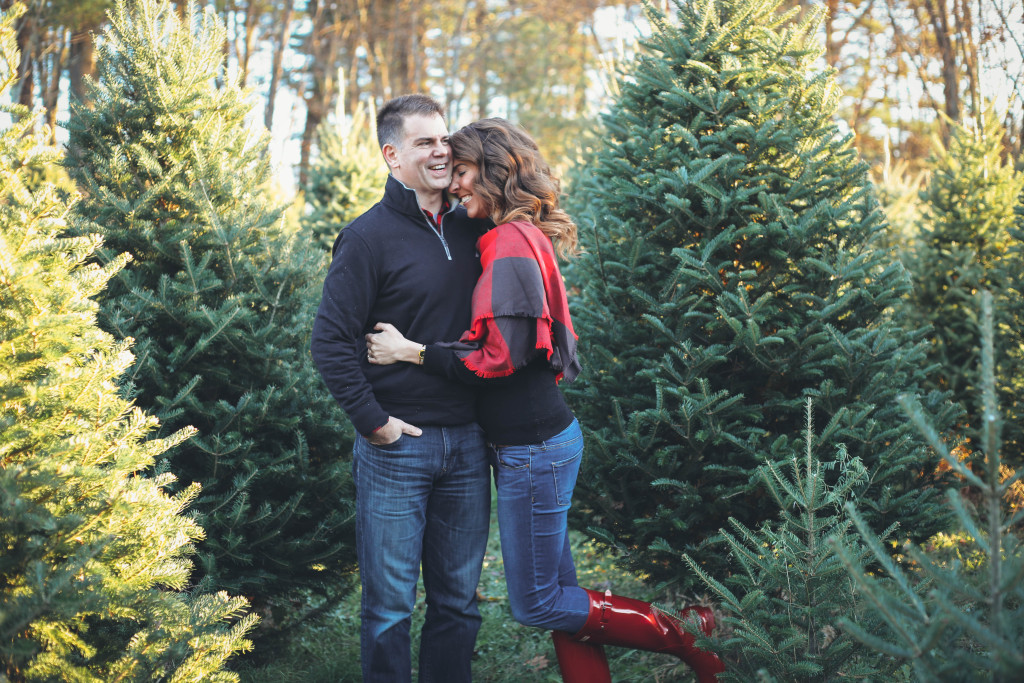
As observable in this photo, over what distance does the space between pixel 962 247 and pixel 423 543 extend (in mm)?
5660

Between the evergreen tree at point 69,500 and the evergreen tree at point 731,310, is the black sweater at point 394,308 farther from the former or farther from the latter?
the evergreen tree at point 731,310

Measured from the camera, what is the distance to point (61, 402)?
217 cm

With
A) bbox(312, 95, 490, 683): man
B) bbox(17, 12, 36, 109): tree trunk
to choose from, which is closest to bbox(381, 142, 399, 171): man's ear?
bbox(312, 95, 490, 683): man

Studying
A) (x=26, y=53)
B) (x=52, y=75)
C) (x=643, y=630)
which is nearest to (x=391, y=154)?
(x=643, y=630)

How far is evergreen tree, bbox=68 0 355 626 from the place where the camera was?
3.33m

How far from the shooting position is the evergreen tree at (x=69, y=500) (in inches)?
76.6

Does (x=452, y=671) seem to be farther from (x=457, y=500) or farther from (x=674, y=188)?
(x=674, y=188)

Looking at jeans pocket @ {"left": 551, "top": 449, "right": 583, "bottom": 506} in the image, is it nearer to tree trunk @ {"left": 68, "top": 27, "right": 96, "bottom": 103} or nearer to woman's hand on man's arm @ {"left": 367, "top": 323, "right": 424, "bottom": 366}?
woman's hand on man's arm @ {"left": 367, "top": 323, "right": 424, "bottom": 366}

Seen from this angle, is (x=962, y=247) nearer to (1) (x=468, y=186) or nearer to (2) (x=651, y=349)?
(2) (x=651, y=349)

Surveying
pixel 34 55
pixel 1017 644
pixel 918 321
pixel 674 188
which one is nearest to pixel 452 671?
pixel 1017 644

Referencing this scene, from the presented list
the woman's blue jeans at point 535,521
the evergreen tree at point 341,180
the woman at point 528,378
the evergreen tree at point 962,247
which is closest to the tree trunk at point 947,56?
the evergreen tree at point 962,247

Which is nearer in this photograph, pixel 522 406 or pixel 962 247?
pixel 522 406

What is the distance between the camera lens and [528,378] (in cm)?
279

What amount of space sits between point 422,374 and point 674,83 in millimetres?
2173
